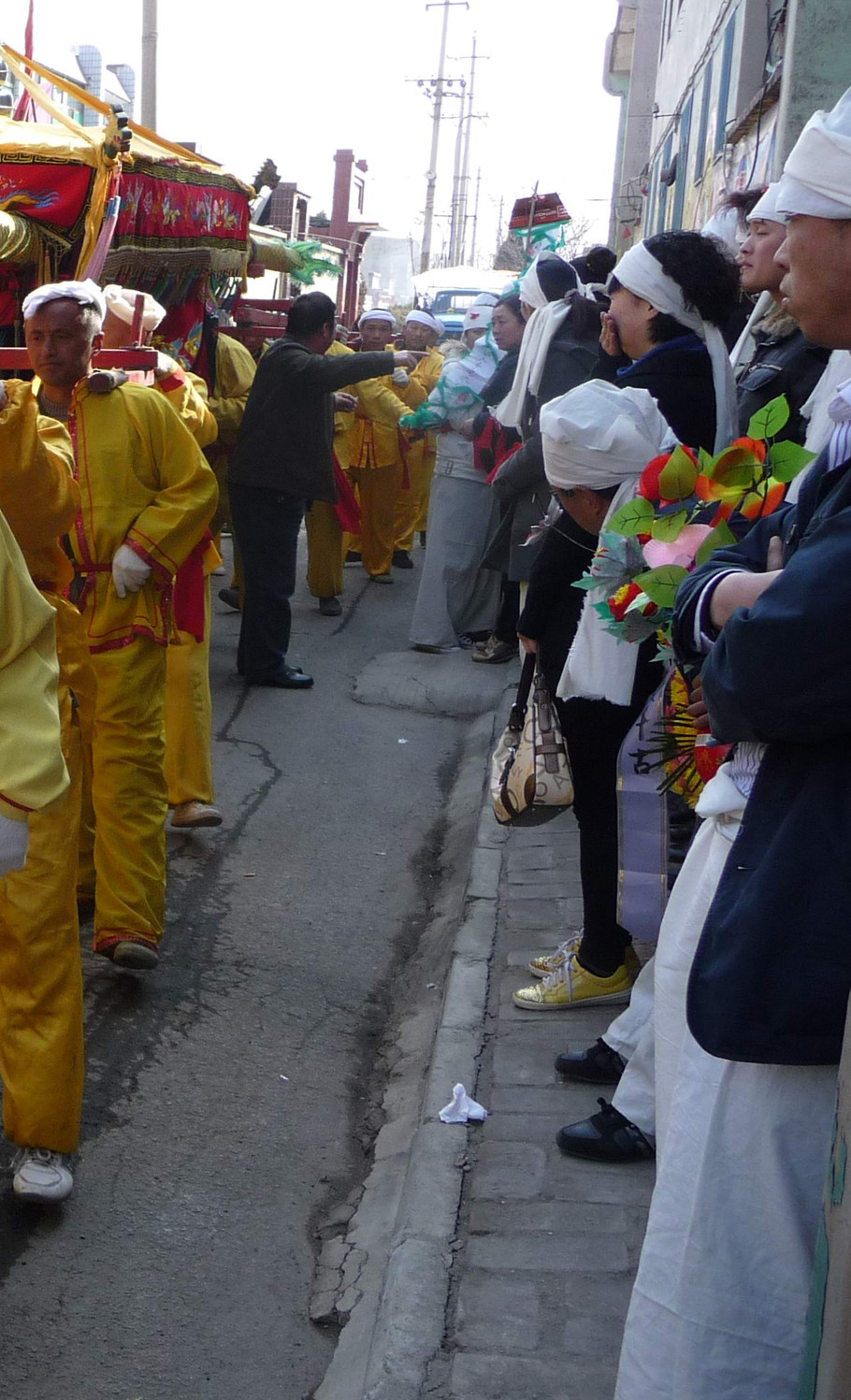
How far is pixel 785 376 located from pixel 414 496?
8.60 metres

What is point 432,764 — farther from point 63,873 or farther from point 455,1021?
point 63,873

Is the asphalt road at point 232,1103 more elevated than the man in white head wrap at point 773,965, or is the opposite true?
the man in white head wrap at point 773,965

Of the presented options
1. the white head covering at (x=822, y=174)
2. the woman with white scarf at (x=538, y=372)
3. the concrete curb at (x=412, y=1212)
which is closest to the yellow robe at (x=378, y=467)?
the woman with white scarf at (x=538, y=372)

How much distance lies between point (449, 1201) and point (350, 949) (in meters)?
1.74

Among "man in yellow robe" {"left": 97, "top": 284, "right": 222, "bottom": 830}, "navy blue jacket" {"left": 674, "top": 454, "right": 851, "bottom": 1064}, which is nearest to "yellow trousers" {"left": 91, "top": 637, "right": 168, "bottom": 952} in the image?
"man in yellow robe" {"left": 97, "top": 284, "right": 222, "bottom": 830}

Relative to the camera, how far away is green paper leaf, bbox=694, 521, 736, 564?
7.63ft

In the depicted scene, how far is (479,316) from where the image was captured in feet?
30.3

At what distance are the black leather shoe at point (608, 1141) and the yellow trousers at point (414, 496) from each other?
8.37 metres

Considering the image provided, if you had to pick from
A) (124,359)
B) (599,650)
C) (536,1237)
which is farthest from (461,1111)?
(124,359)

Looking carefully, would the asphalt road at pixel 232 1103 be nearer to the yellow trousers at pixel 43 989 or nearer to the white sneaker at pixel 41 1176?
the white sneaker at pixel 41 1176

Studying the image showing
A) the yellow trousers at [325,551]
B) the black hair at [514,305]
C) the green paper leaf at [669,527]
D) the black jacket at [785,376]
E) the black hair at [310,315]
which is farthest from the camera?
the yellow trousers at [325,551]

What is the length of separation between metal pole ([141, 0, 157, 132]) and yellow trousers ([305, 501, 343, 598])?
7680 mm

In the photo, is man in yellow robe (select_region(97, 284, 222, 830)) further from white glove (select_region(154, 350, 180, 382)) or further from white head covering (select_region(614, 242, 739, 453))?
white head covering (select_region(614, 242, 739, 453))

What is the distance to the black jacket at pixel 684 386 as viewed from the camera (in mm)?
3535
